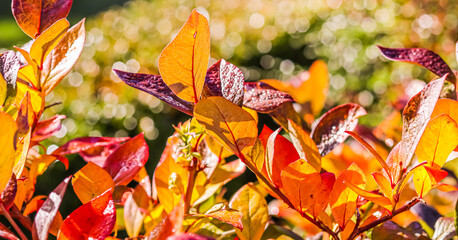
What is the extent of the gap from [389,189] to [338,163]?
317 millimetres

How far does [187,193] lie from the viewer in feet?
1.94

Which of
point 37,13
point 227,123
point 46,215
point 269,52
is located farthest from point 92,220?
point 269,52

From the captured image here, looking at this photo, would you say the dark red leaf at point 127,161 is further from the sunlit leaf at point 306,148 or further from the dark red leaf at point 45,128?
the sunlit leaf at point 306,148

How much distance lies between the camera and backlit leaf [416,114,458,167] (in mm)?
457

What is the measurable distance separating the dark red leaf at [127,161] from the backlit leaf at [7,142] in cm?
21

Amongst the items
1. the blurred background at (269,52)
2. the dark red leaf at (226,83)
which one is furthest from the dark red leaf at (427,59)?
the blurred background at (269,52)

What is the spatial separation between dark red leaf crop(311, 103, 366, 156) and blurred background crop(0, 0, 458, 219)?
215cm

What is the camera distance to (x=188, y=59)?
459mm

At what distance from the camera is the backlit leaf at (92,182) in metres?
0.57

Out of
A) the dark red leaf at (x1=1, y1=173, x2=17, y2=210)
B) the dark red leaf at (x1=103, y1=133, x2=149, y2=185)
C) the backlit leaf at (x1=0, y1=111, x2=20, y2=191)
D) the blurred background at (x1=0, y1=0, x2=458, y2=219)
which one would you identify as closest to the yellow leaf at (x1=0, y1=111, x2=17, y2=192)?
the backlit leaf at (x1=0, y1=111, x2=20, y2=191)

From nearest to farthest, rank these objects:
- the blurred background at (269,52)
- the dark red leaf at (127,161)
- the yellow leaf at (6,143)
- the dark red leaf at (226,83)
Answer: the yellow leaf at (6,143) → the dark red leaf at (226,83) → the dark red leaf at (127,161) → the blurred background at (269,52)

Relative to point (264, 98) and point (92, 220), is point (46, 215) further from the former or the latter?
point (264, 98)

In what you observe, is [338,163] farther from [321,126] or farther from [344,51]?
[344,51]

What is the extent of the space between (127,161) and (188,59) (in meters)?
0.23
